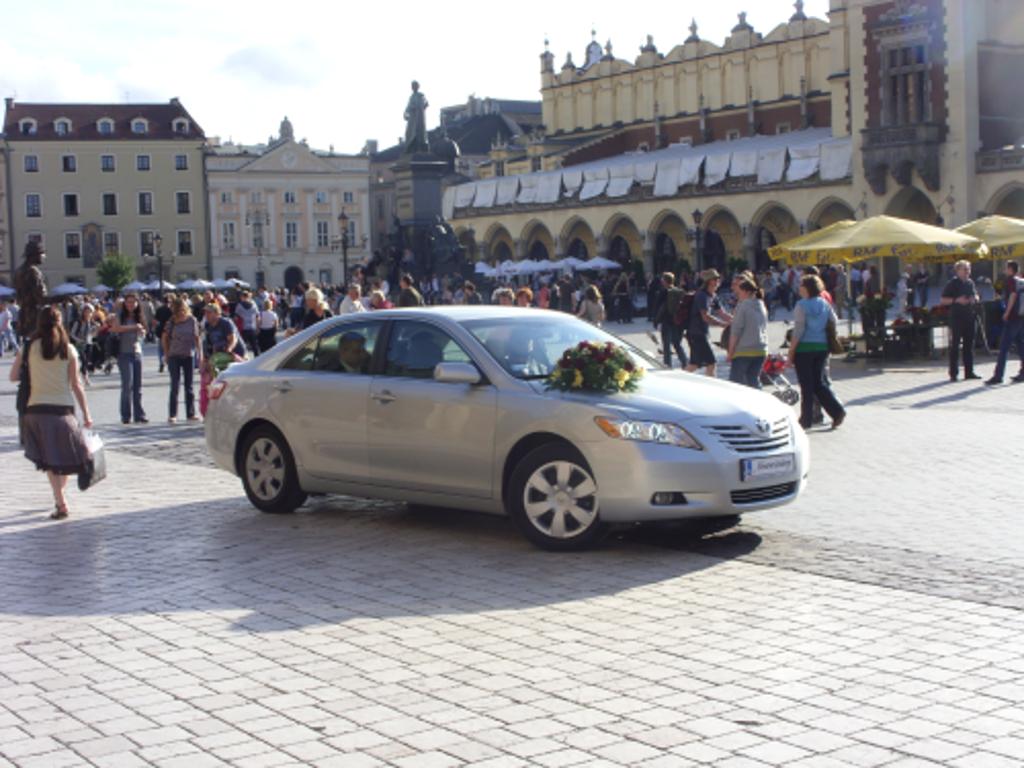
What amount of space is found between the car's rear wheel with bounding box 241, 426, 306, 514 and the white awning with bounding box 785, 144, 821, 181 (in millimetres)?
51028

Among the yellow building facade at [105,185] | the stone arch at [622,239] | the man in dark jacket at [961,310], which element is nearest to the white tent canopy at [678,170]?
the stone arch at [622,239]

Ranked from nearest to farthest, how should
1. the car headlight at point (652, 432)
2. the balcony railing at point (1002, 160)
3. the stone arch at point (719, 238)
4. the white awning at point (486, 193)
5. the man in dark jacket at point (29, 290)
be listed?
the car headlight at point (652, 432), the man in dark jacket at point (29, 290), the balcony railing at point (1002, 160), the stone arch at point (719, 238), the white awning at point (486, 193)

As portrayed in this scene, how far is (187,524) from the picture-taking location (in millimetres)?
10695

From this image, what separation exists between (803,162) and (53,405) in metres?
52.4

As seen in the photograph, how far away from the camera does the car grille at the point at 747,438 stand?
888cm

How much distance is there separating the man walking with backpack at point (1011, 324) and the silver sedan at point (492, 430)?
467 inches

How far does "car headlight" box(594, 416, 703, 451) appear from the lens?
28.8ft

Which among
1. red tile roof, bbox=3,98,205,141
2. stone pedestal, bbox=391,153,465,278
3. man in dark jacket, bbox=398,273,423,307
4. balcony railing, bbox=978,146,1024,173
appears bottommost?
man in dark jacket, bbox=398,273,423,307

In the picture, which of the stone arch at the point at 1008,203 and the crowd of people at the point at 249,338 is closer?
the crowd of people at the point at 249,338

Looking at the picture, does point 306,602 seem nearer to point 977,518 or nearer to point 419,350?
point 419,350

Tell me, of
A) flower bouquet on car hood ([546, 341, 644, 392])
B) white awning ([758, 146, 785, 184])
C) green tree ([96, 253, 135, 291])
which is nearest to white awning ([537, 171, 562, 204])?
white awning ([758, 146, 785, 184])

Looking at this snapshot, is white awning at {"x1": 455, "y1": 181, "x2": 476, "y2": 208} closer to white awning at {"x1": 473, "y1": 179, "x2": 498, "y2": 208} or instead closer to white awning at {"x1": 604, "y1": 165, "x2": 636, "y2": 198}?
white awning at {"x1": 473, "y1": 179, "x2": 498, "y2": 208}

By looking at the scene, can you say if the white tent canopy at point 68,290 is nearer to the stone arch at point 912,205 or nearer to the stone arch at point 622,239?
the stone arch at point 622,239

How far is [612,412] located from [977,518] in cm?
284
